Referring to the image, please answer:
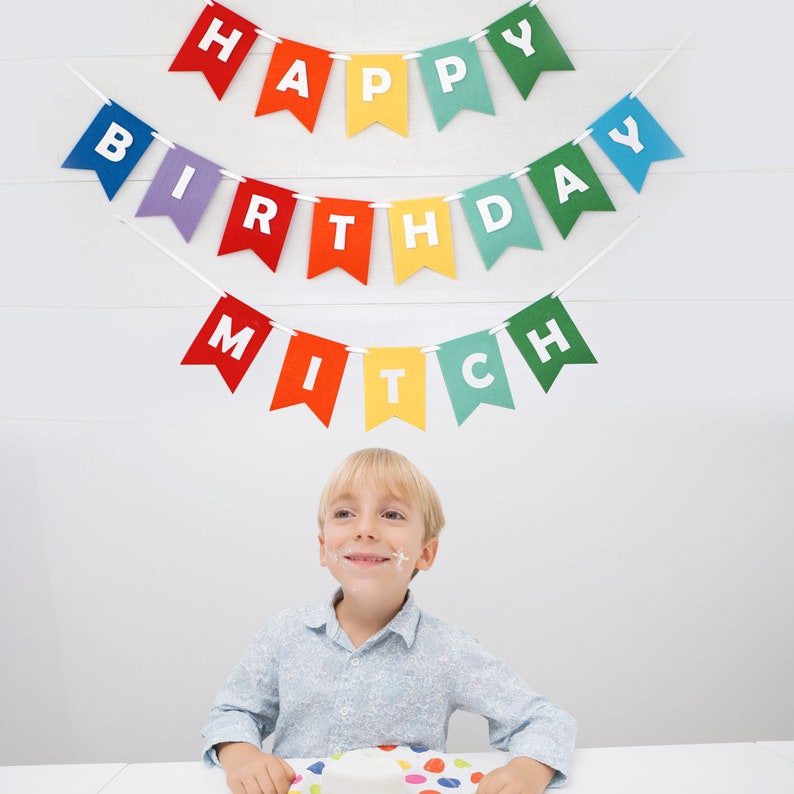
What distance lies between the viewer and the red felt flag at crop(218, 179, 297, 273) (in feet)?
5.77

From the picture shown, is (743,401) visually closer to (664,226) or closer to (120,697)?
(664,226)

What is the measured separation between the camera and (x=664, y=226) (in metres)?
1.82

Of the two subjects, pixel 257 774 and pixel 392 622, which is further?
pixel 392 622

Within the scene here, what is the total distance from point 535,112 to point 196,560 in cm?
109

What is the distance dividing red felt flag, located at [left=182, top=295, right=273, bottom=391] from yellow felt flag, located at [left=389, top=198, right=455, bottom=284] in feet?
0.94

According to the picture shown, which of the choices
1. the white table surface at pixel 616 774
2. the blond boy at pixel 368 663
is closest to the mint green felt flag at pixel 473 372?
the blond boy at pixel 368 663

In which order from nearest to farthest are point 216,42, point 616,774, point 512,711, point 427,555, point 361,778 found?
point 361,778 < point 616,774 < point 512,711 < point 427,555 < point 216,42

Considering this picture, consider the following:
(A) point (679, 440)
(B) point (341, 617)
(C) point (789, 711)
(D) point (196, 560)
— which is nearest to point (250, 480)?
(D) point (196, 560)

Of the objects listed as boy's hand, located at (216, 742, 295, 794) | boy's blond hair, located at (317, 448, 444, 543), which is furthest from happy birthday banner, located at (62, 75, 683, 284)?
boy's hand, located at (216, 742, 295, 794)

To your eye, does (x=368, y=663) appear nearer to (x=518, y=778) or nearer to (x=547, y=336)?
(x=518, y=778)

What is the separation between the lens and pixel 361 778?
31.9 inches

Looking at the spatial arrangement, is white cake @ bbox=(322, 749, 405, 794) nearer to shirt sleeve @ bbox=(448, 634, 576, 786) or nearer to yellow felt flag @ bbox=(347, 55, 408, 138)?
shirt sleeve @ bbox=(448, 634, 576, 786)

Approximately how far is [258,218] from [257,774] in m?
1.11

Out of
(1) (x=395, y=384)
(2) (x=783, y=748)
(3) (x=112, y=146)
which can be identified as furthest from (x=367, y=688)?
(3) (x=112, y=146)
